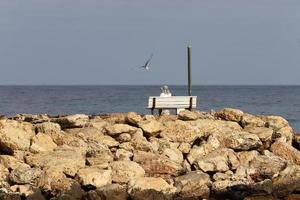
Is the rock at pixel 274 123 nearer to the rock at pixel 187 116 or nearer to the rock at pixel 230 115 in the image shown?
the rock at pixel 230 115

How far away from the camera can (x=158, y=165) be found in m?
19.3

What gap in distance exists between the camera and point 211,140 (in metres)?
21.0

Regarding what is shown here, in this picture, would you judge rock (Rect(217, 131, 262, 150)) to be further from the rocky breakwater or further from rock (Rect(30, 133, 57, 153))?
rock (Rect(30, 133, 57, 153))

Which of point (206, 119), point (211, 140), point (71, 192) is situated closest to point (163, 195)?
point (71, 192)

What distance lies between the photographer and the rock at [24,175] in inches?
711

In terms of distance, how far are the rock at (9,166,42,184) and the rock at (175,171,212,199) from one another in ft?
12.1

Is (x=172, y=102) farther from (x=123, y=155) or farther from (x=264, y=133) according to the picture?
(x=123, y=155)

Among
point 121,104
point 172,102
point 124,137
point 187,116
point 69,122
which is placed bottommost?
point 121,104

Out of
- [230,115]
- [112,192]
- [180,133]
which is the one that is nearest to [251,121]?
[230,115]

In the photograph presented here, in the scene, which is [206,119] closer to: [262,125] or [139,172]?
[262,125]

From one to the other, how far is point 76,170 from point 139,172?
66.2 inches

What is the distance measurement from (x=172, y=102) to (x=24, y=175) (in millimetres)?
9971

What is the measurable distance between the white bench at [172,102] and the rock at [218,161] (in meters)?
6.47

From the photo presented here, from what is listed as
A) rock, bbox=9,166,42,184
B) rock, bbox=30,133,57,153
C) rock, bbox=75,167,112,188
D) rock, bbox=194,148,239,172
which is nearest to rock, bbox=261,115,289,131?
rock, bbox=194,148,239,172
